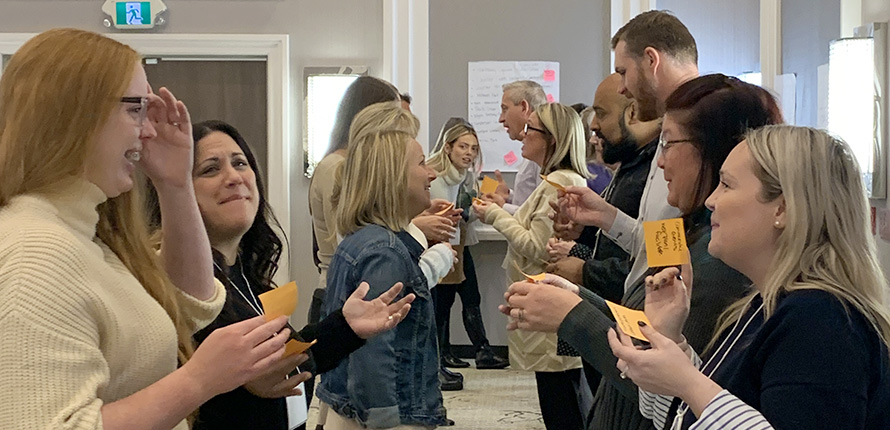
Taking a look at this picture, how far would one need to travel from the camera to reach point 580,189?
2.78 m

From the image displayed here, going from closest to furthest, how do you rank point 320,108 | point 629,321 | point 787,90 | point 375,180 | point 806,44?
point 629,321 → point 375,180 → point 787,90 → point 806,44 → point 320,108

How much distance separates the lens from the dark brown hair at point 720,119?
1.88 m

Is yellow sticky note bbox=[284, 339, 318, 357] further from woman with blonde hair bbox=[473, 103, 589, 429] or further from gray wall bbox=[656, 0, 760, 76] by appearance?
gray wall bbox=[656, 0, 760, 76]

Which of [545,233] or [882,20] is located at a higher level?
[882,20]

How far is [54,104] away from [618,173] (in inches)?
81.6

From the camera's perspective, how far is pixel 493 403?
529 cm

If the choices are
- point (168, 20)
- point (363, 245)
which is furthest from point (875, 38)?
point (168, 20)

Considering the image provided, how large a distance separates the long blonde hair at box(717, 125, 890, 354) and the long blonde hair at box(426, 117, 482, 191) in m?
4.04

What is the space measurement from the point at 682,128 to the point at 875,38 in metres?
2.10

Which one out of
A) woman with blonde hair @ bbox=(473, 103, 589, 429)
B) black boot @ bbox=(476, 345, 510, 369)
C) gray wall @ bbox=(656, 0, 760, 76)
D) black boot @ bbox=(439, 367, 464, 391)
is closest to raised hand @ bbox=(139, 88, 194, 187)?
woman with blonde hair @ bbox=(473, 103, 589, 429)

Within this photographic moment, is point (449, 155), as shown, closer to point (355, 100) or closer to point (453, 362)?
point (453, 362)

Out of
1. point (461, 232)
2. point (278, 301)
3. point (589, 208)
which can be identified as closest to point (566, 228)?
point (589, 208)

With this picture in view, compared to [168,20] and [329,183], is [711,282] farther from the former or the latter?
[168,20]

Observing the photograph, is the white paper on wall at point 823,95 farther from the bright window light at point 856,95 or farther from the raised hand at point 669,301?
the raised hand at point 669,301
